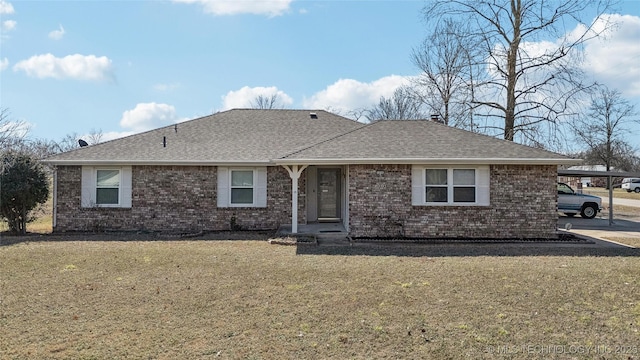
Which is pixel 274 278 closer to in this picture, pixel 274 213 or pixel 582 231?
pixel 274 213

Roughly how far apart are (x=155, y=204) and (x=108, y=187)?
5.66 feet

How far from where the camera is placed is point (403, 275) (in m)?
7.85

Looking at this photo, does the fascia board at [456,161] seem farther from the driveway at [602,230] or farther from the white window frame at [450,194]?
the driveway at [602,230]

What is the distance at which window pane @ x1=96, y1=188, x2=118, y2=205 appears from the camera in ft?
47.1

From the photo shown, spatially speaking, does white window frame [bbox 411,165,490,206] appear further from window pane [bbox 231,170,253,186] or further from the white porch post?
window pane [bbox 231,170,253,186]

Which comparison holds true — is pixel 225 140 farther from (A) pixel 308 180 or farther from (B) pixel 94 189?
(B) pixel 94 189

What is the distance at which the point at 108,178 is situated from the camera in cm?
1443

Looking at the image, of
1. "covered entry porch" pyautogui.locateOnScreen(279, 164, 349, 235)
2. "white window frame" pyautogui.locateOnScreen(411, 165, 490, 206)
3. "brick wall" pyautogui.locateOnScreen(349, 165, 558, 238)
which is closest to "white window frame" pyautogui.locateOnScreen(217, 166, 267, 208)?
"covered entry porch" pyautogui.locateOnScreen(279, 164, 349, 235)

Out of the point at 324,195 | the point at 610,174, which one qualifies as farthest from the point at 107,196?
the point at 610,174

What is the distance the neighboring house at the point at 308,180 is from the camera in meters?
12.4

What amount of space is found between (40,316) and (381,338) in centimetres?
440

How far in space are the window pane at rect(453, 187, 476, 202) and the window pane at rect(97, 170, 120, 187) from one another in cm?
1095

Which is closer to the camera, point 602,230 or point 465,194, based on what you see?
point 465,194

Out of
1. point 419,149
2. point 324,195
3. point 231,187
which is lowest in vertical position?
point 324,195
